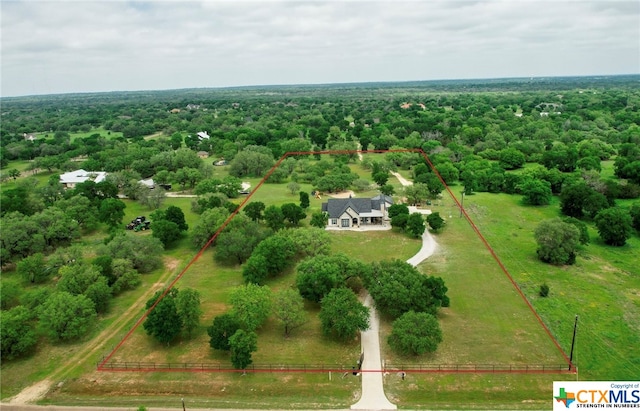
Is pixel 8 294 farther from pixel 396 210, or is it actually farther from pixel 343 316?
pixel 396 210

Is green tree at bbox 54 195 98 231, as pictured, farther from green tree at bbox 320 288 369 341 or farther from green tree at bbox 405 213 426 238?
green tree at bbox 405 213 426 238

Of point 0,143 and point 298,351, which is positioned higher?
point 0,143

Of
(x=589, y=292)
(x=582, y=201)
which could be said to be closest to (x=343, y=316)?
(x=589, y=292)

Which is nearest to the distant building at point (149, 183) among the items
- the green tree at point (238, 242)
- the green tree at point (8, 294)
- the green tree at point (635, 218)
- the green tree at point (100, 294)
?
the green tree at point (238, 242)

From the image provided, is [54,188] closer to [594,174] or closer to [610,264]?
[610,264]

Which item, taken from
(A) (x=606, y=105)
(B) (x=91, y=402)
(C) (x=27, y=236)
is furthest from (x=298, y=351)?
(A) (x=606, y=105)

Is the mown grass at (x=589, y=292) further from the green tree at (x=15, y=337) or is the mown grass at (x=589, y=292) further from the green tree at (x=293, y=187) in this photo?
the green tree at (x=15, y=337)
